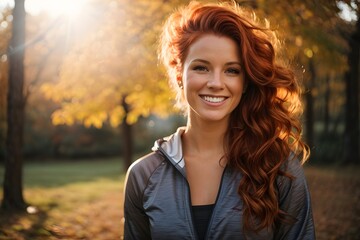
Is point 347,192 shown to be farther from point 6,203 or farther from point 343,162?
point 6,203

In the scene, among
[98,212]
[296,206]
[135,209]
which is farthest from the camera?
[98,212]

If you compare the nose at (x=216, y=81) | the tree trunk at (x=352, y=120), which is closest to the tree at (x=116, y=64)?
the nose at (x=216, y=81)

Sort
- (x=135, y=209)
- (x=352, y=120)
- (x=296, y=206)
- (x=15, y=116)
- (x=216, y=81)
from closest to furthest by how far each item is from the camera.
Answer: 1. (x=296, y=206)
2. (x=216, y=81)
3. (x=135, y=209)
4. (x=15, y=116)
5. (x=352, y=120)

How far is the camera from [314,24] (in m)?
6.98

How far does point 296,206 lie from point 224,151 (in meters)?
0.53

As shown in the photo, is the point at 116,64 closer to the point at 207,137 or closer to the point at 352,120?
the point at 207,137

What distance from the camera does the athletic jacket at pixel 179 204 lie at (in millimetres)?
2273

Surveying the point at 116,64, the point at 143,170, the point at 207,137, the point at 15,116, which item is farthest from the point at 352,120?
the point at 143,170

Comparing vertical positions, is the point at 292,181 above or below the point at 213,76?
below

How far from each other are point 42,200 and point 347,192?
680cm

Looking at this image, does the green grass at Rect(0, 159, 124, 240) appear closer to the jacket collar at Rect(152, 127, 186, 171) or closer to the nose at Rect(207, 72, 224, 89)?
the jacket collar at Rect(152, 127, 186, 171)

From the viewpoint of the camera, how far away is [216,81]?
2389 mm

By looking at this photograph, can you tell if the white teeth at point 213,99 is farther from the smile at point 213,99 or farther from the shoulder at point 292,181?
the shoulder at point 292,181

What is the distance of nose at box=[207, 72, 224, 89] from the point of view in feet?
7.83
